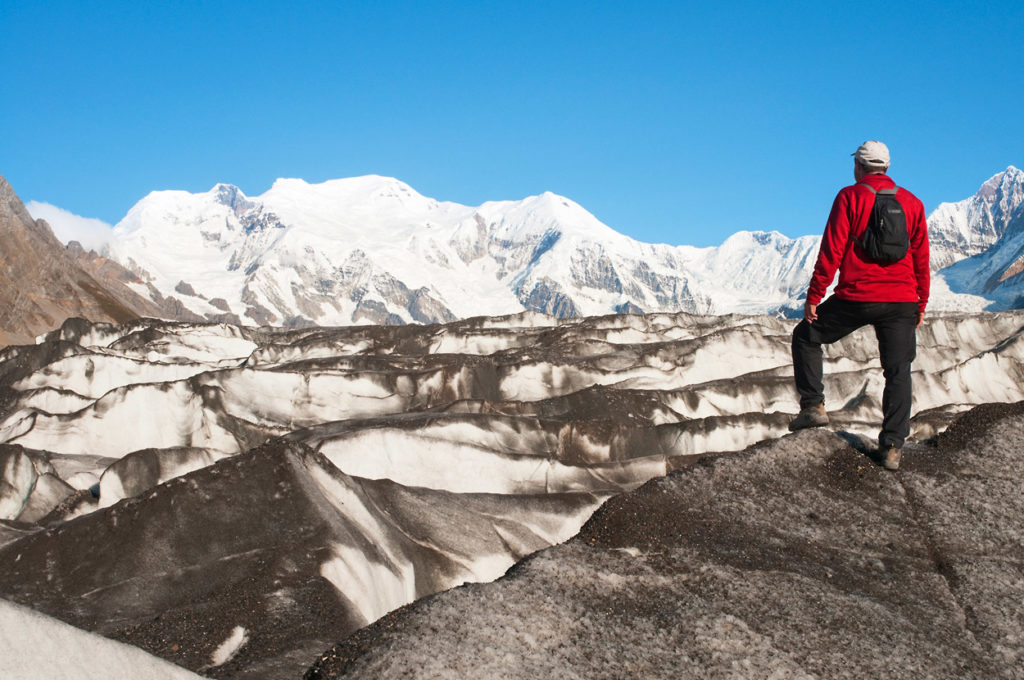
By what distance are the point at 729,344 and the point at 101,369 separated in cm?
2532

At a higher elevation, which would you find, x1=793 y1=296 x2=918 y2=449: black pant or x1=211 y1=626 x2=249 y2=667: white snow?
x1=793 y1=296 x2=918 y2=449: black pant

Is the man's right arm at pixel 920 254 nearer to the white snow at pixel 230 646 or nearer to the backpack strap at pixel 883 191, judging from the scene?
the backpack strap at pixel 883 191

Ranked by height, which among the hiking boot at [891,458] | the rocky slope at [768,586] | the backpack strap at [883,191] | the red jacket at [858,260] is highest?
the backpack strap at [883,191]

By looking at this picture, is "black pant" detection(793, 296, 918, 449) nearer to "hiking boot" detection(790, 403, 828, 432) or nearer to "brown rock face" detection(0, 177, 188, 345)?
"hiking boot" detection(790, 403, 828, 432)

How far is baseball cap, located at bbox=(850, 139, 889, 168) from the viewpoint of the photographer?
750 centimetres

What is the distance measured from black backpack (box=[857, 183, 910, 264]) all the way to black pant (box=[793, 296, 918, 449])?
1.26 feet

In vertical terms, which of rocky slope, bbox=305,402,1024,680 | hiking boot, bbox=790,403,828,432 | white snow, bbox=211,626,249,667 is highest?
hiking boot, bbox=790,403,828,432

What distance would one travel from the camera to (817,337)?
7.77 meters

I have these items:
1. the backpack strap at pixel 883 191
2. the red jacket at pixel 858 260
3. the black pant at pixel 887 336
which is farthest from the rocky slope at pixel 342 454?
the backpack strap at pixel 883 191

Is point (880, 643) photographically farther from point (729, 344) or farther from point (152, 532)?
point (729, 344)

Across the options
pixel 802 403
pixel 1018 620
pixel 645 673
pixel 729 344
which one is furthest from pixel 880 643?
pixel 729 344

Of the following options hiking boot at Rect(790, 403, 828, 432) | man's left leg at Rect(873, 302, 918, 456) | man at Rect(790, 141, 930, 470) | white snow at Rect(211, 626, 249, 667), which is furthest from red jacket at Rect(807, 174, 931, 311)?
white snow at Rect(211, 626, 249, 667)

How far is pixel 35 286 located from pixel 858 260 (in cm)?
11034

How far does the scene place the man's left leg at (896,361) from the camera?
288 inches
